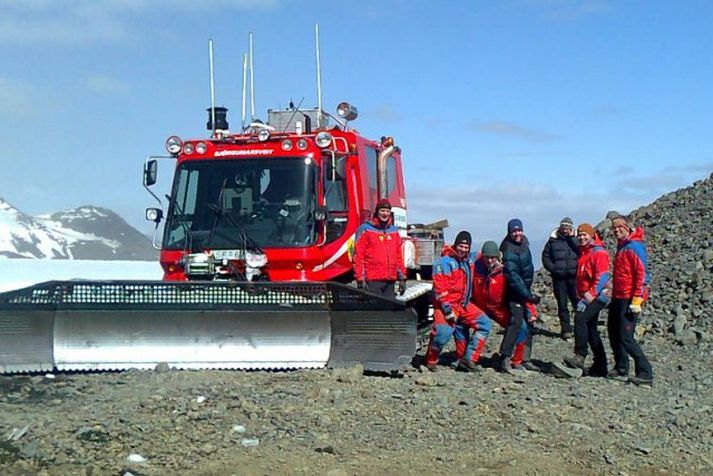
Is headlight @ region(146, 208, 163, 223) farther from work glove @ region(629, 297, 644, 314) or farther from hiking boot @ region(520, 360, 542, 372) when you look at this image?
work glove @ region(629, 297, 644, 314)

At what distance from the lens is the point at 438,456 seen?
21.3 ft

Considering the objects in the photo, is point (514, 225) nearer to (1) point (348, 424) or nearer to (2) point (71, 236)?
(1) point (348, 424)

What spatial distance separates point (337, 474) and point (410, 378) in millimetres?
2966

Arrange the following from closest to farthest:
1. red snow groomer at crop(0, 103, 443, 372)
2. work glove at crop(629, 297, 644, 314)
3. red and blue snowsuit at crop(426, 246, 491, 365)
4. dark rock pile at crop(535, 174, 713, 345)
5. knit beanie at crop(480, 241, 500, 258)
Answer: red snow groomer at crop(0, 103, 443, 372) → work glove at crop(629, 297, 644, 314) → red and blue snowsuit at crop(426, 246, 491, 365) → knit beanie at crop(480, 241, 500, 258) → dark rock pile at crop(535, 174, 713, 345)

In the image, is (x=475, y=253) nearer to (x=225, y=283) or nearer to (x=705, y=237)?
(x=225, y=283)

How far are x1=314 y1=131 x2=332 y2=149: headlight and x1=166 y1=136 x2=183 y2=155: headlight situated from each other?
1642 mm

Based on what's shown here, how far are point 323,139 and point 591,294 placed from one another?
3.31 metres

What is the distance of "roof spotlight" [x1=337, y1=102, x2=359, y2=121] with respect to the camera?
11586 mm

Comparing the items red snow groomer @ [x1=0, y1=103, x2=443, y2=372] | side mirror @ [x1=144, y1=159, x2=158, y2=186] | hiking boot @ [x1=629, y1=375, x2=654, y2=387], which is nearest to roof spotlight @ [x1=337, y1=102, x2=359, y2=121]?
red snow groomer @ [x1=0, y1=103, x2=443, y2=372]

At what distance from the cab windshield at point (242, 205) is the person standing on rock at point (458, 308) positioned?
1456mm

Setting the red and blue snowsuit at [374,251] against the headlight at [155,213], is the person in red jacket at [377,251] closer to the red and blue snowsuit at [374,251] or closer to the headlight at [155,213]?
the red and blue snowsuit at [374,251]

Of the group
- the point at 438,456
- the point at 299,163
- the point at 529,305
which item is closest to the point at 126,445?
the point at 438,456

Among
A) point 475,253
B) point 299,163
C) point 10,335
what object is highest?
point 299,163

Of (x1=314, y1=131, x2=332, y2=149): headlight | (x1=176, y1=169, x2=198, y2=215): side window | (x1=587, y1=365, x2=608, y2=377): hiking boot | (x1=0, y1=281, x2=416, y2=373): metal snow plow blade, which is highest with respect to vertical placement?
(x1=314, y1=131, x2=332, y2=149): headlight
